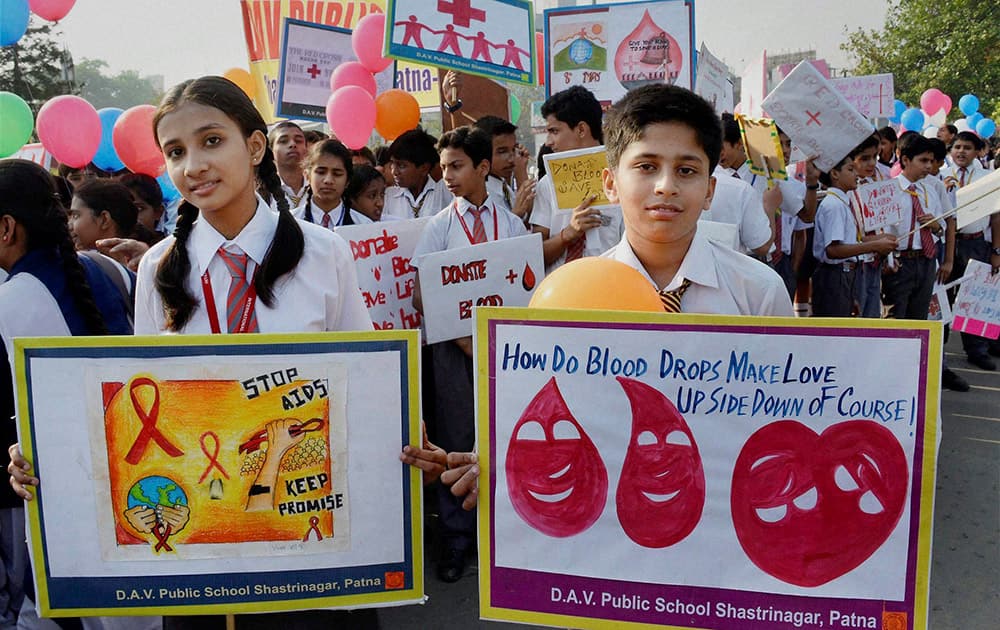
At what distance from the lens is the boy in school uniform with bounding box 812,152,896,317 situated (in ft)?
19.8

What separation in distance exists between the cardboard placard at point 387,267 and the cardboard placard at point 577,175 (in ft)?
2.38

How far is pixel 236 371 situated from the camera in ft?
5.42

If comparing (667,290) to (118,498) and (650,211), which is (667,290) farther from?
(118,498)

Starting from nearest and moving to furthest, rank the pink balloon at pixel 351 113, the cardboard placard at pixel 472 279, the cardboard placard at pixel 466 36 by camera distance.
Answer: the cardboard placard at pixel 472 279, the cardboard placard at pixel 466 36, the pink balloon at pixel 351 113

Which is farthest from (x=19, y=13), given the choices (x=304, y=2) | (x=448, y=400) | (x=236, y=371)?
(x=236, y=371)

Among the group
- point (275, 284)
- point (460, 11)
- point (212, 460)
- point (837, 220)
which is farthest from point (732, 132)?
point (212, 460)

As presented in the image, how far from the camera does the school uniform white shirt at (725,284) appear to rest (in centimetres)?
187

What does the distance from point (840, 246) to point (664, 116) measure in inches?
189

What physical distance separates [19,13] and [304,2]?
3916mm

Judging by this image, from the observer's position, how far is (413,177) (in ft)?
18.2

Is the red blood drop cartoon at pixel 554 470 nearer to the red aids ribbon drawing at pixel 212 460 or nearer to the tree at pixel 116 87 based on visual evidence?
the red aids ribbon drawing at pixel 212 460

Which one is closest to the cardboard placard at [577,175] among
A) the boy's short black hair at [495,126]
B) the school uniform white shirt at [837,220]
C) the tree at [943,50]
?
the boy's short black hair at [495,126]

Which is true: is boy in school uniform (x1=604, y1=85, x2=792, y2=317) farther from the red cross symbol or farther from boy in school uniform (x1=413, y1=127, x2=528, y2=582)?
the red cross symbol

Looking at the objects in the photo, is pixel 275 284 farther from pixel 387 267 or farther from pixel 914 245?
pixel 914 245
